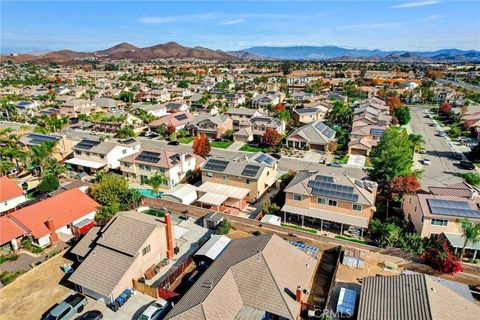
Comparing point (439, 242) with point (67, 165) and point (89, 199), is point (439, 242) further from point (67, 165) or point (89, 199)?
point (67, 165)

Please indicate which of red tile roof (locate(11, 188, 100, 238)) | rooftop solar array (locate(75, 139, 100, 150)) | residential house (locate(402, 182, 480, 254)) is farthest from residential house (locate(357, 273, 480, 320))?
rooftop solar array (locate(75, 139, 100, 150))

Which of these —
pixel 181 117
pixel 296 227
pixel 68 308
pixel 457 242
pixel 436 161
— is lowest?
pixel 296 227

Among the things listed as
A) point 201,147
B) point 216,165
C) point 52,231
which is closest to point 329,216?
point 216,165

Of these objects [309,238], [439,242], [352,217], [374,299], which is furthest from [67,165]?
[439,242]

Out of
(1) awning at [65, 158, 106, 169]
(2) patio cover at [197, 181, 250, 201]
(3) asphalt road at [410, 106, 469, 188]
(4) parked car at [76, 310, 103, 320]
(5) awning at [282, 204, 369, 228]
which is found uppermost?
(1) awning at [65, 158, 106, 169]

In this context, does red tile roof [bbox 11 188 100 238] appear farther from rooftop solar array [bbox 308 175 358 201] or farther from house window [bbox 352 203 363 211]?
house window [bbox 352 203 363 211]

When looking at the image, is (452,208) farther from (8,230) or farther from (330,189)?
(8,230)
